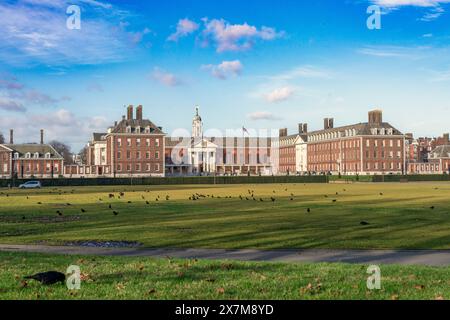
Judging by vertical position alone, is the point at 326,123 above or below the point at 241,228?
above

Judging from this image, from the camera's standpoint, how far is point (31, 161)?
416 feet

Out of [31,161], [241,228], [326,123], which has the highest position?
[326,123]

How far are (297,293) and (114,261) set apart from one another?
17.5 ft

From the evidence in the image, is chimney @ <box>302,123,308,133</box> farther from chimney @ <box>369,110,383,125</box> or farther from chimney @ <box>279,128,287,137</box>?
chimney @ <box>369,110,383,125</box>

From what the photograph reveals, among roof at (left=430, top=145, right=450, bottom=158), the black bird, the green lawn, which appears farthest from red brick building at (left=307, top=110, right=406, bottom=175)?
the black bird

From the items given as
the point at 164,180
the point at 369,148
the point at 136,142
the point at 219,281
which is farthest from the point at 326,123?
the point at 219,281

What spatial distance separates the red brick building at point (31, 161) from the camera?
123137 mm

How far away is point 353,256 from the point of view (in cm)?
1510

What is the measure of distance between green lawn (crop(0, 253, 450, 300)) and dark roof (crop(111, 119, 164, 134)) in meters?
113

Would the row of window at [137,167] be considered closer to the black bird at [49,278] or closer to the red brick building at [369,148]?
the red brick building at [369,148]

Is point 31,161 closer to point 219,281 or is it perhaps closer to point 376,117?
point 376,117

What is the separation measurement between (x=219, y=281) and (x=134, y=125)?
117743mm
